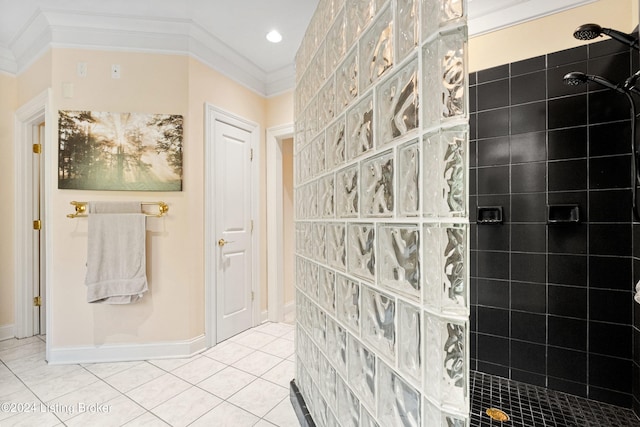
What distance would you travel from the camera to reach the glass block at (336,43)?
981 millimetres

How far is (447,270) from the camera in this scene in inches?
21.9

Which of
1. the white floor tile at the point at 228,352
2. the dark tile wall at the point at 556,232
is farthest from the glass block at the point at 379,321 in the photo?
the white floor tile at the point at 228,352

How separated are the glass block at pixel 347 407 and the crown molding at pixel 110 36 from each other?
8.18 ft

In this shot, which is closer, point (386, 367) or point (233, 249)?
point (386, 367)

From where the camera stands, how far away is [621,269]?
155 centimetres

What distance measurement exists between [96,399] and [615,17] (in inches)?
141

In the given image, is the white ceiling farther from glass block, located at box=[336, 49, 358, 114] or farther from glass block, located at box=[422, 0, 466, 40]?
glass block, located at box=[422, 0, 466, 40]

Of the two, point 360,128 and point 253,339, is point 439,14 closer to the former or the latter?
point 360,128

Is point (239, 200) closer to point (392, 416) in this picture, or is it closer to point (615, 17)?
point (392, 416)

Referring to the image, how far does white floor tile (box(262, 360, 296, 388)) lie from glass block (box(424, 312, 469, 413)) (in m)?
1.57

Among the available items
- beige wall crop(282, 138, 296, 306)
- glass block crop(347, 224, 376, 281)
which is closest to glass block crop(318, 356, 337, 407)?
glass block crop(347, 224, 376, 281)

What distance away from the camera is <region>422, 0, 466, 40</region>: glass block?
54 cm

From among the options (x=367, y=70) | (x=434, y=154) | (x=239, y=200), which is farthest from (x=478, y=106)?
(x=239, y=200)

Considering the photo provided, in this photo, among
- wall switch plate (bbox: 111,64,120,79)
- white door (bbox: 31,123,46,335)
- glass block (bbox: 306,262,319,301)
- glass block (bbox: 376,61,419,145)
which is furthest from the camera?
white door (bbox: 31,123,46,335)
